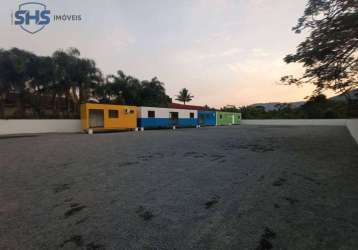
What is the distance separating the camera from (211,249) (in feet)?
6.71

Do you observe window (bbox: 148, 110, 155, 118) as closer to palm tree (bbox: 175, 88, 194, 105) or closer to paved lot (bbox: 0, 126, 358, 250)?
paved lot (bbox: 0, 126, 358, 250)

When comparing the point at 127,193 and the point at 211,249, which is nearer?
the point at 211,249

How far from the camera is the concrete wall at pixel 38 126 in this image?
1691 centimetres

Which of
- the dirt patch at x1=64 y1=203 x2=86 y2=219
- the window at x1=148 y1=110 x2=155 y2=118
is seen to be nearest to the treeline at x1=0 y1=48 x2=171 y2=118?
the window at x1=148 y1=110 x2=155 y2=118

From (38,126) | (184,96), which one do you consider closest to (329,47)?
(38,126)

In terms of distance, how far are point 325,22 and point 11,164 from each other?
11098 mm

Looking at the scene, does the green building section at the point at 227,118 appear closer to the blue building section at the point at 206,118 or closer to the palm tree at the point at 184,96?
→ the blue building section at the point at 206,118

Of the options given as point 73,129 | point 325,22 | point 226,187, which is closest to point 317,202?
point 226,187

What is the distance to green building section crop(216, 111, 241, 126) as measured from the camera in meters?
33.9

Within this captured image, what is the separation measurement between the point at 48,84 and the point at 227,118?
95.2ft

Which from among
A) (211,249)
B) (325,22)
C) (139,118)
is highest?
(325,22)

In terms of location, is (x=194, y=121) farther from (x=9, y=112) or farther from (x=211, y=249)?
(x=211, y=249)

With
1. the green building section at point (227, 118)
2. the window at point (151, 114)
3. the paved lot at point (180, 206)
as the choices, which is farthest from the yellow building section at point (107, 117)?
the green building section at point (227, 118)

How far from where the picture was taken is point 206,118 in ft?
102
